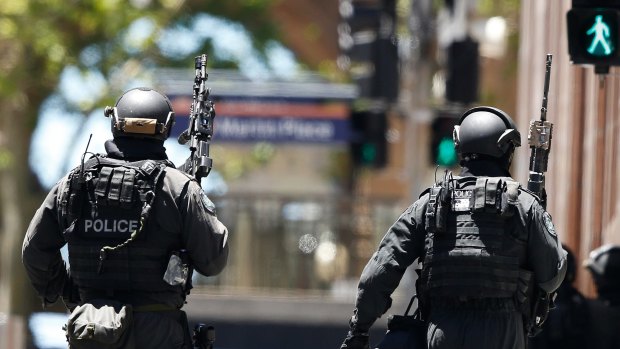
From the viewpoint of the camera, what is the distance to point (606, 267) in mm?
11781

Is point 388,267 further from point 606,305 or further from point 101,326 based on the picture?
point 606,305

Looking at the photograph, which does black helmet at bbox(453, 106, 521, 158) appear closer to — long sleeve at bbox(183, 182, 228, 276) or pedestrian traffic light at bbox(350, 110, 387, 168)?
long sleeve at bbox(183, 182, 228, 276)

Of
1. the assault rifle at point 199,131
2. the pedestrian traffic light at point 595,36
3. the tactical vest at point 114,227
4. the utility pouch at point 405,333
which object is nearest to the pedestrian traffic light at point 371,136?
the pedestrian traffic light at point 595,36

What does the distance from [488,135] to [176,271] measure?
1.70 meters

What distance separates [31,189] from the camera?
2753 cm

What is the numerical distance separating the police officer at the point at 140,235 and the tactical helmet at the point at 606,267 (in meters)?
3.79

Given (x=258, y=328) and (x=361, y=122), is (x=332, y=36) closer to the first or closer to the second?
(x=361, y=122)

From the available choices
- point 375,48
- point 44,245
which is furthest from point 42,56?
point 44,245

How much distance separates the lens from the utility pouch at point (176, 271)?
862 centimetres

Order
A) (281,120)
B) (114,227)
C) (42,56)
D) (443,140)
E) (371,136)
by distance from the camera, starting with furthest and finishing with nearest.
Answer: (42,56), (281,120), (371,136), (443,140), (114,227)

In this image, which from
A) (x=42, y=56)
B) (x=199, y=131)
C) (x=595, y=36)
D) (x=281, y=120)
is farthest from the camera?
(x=42, y=56)

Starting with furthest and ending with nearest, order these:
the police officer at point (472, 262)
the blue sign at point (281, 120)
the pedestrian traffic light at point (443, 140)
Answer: the blue sign at point (281, 120), the pedestrian traffic light at point (443, 140), the police officer at point (472, 262)

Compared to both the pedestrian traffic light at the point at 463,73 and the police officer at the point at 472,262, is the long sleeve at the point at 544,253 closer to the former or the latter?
the police officer at the point at 472,262

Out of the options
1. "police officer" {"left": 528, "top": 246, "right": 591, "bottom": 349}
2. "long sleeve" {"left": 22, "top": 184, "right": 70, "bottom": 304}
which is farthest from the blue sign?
"long sleeve" {"left": 22, "top": 184, "right": 70, "bottom": 304}
